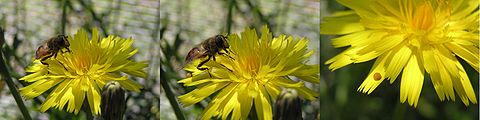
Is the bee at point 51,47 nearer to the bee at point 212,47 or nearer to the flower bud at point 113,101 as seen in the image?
the flower bud at point 113,101

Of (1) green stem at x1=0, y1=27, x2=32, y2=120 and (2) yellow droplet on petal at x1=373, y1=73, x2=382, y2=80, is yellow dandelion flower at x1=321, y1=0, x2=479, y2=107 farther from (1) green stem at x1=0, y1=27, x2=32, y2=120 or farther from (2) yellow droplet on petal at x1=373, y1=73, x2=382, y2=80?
(1) green stem at x1=0, y1=27, x2=32, y2=120

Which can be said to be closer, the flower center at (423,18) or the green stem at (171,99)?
the flower center at (423,18)

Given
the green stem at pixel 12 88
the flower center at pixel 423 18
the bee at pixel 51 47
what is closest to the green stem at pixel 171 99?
the bee at pixel 51 47

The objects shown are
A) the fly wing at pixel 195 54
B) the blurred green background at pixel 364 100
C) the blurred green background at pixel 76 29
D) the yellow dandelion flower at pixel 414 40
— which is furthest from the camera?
the blurred green background at pixel 76 29

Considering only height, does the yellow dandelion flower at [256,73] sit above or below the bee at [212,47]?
below

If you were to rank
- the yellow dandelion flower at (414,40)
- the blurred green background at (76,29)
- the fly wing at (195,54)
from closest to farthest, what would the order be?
the yellow dandelion flower at (414,40) < the fly wing at (195,54) < the blurred green background at (76,29)

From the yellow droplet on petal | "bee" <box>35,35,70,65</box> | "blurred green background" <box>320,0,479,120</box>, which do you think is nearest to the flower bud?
"bee" <box>35,35,70,65</box>

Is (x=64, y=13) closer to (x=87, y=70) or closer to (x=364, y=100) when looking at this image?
(x=87, y=70)

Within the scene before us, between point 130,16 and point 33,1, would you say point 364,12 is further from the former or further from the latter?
point 33,1

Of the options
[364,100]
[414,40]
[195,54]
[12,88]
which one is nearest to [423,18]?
[414,40]
